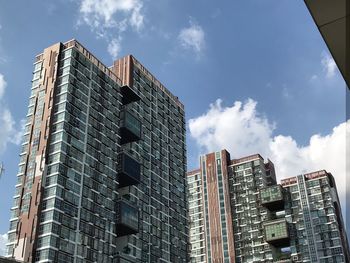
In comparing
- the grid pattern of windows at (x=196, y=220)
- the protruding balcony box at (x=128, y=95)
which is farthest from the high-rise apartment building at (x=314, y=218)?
the protruding balcony box at (x=128, y=95)

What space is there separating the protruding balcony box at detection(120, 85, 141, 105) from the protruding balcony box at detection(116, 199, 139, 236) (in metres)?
29.0

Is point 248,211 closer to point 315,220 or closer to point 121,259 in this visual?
point 315,220

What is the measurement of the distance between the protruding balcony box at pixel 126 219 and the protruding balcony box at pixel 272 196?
52.2 metres

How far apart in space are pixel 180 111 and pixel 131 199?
4739 cm

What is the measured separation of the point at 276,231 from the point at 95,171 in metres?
62.2

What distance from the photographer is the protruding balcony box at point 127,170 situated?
4043 inches

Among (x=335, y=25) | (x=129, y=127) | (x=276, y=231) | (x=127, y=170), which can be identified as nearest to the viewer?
(x=335, y=25)

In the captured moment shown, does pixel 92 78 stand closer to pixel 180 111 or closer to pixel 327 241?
pixel 180 111

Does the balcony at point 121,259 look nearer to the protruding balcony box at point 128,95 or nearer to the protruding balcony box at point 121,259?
the protruding balcony box at point 121,259

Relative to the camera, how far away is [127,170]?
4070 inches

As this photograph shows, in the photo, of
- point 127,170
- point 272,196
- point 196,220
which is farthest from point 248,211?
point 127,170

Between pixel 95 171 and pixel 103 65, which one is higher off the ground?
pixel 103 65

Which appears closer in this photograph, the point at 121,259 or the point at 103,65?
the point at 121,259

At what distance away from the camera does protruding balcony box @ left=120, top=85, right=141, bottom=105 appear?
116562mm
